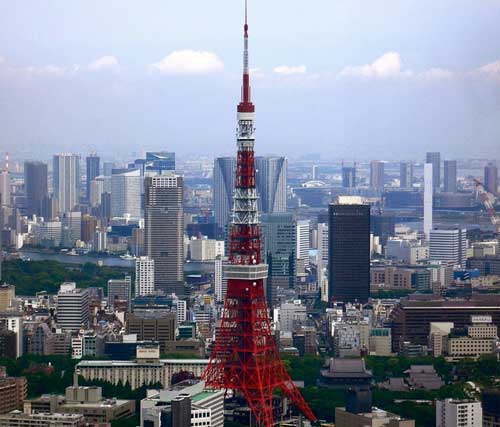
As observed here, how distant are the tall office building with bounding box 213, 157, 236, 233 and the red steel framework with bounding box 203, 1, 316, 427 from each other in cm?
631

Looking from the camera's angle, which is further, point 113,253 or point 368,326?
point 113,253

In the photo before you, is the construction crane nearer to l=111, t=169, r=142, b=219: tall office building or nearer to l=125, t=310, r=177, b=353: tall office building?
l=125, t=310, r=177, b=353: tall office building

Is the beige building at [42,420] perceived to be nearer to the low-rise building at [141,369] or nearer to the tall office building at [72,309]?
the low-rise building at [141,369]

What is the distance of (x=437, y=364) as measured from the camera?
15.4 m

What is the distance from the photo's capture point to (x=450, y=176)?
19797mm

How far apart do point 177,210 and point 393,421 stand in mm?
13859

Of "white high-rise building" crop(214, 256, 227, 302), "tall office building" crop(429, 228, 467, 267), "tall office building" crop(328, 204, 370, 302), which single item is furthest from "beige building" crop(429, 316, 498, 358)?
"tall office building" crop(429, 228, 467, 267)

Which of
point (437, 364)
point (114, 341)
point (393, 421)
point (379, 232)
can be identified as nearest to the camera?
point (393, 421)

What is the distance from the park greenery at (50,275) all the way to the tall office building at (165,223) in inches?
23.2

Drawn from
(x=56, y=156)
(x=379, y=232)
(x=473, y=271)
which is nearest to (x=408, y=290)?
(x=473, y=271)

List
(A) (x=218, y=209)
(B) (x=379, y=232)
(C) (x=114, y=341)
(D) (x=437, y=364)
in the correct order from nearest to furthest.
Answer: (D) (x=437, y=364)
(C) (x=114, y=341)
(B) (x=379, y=232)
(A) (x=218, y=209)

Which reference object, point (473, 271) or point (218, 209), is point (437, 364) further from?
point (218, 209)

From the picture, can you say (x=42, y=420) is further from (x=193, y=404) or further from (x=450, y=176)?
(x=450, y=176)

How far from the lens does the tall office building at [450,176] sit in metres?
17.5
